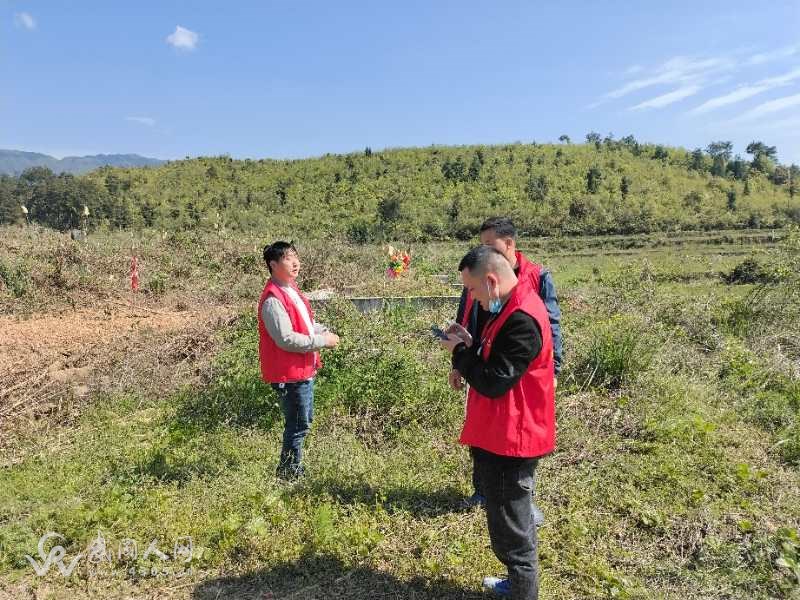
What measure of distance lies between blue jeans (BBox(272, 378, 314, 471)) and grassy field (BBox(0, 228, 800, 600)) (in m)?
0.17

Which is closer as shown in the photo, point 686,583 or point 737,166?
point 686,583

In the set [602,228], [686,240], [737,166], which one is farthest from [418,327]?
[737,166]

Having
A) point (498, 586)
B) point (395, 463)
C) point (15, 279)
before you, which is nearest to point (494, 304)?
point (498, 586)

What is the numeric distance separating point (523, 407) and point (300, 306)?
1.75m

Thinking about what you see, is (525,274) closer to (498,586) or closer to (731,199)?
(498,586)

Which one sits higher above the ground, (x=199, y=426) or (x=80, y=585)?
(x=199, y=426)

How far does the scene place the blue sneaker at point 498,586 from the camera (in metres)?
2.59

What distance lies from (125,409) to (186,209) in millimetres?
32877

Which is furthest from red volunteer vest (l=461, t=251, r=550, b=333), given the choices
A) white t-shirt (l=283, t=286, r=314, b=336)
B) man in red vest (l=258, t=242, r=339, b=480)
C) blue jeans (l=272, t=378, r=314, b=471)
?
blue jeans (l=272, t=378, r=314, b=471)

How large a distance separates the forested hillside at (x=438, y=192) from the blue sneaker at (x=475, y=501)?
22200mm

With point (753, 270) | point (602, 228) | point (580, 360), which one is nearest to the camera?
point (580, 360)

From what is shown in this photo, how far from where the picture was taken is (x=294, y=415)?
3.50m

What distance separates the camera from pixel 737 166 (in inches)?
1796

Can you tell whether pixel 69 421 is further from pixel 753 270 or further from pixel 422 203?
pixel 422 203
